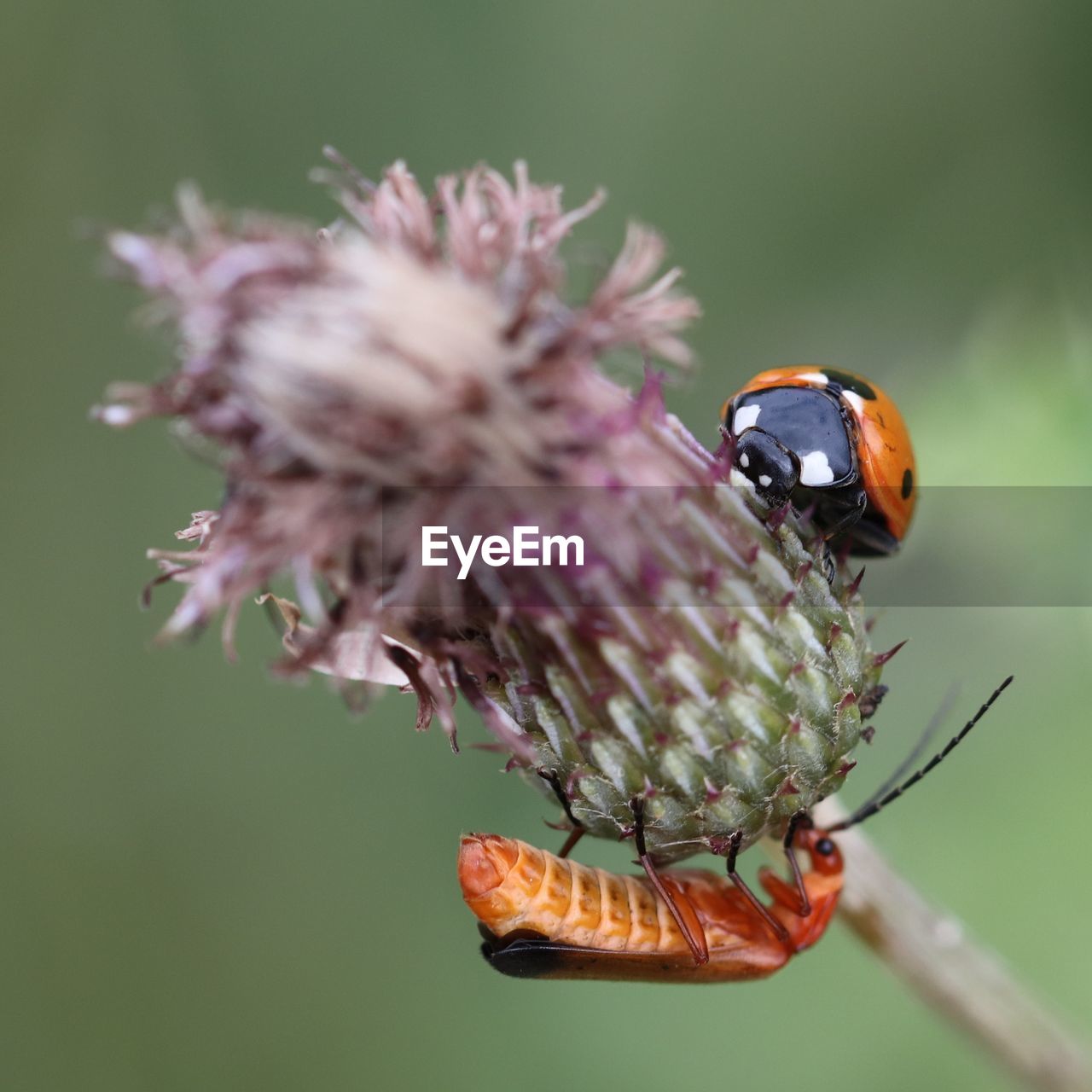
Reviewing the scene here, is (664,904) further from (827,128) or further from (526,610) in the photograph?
(827,128)

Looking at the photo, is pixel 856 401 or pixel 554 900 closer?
pixel 856 401

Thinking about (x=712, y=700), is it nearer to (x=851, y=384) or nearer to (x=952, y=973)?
(x=851, y=384)

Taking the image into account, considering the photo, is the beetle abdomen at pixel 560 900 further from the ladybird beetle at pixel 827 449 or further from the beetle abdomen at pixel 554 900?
the ladybird beetle at pixel 827 449

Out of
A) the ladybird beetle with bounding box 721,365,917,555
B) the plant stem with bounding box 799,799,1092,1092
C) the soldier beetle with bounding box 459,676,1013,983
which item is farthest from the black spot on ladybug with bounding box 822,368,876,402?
the plant stem with bounding box 799,799,1092,1092

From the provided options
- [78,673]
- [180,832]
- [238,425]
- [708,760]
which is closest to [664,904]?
[708,760]

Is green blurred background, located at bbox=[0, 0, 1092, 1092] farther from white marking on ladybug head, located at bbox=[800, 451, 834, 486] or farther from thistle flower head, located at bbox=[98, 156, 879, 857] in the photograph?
thistle flower head, located at bbox=[98, 156, 879, 857]

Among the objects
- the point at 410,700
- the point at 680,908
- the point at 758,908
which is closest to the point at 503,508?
the point at 680,908
